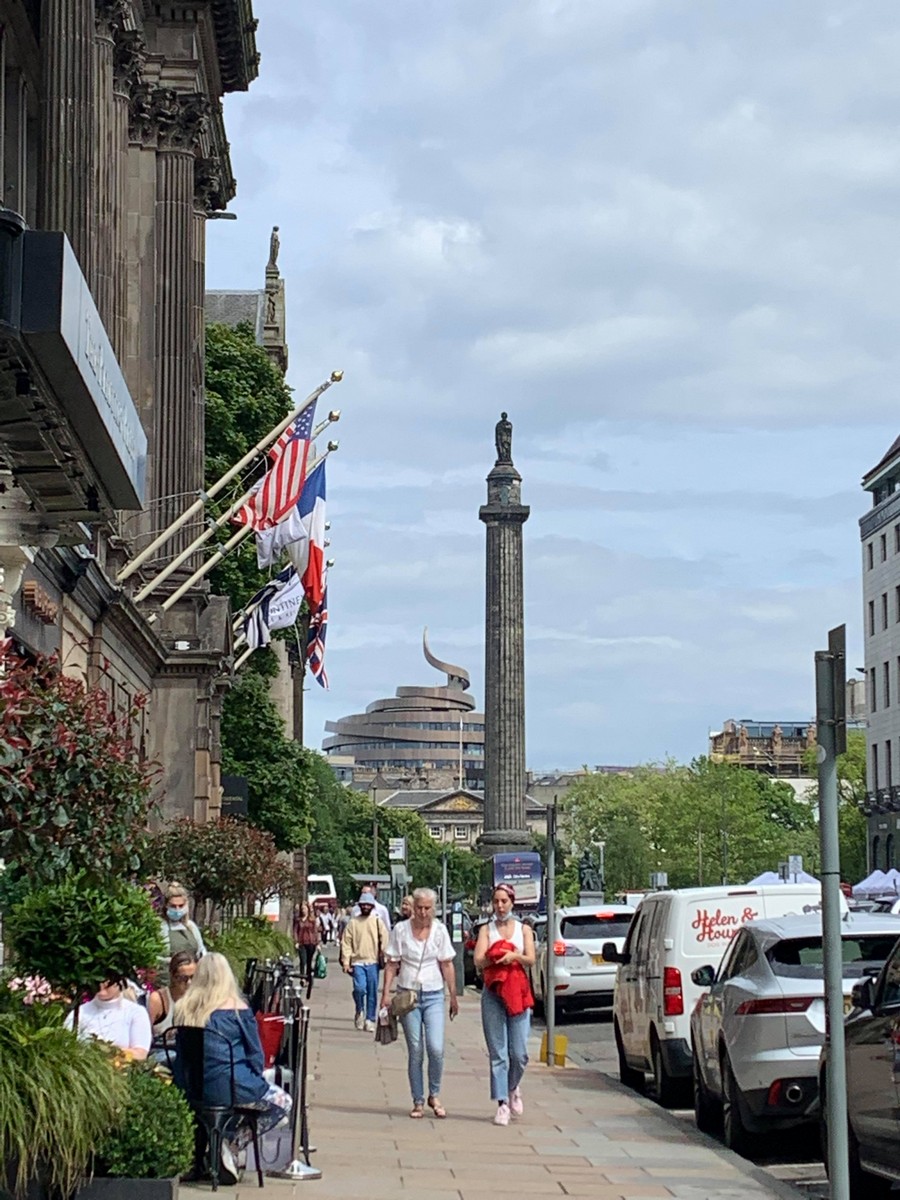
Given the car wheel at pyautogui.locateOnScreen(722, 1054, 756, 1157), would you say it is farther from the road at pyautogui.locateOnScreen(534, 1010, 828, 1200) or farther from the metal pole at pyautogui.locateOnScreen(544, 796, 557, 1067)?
the metal pole at pyautogui.locateOnScreen(544, 796, 557, 1067)

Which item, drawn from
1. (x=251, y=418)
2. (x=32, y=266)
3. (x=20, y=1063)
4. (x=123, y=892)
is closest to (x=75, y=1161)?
(x=20, y=1063)

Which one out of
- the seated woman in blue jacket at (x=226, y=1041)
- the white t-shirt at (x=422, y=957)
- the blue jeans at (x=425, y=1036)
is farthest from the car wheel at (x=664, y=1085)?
the seated woman in blue jacket at (x=226, y=1041)

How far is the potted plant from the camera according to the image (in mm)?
10414

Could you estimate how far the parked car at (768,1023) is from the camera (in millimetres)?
15156

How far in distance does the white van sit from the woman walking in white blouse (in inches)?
128

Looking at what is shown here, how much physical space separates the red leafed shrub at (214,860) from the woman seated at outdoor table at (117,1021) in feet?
57.4

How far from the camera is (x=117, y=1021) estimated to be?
13.3m

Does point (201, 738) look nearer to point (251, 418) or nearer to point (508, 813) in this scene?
point (251, 418)

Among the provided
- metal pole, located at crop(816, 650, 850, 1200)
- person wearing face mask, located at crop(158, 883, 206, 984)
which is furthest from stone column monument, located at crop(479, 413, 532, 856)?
metal pole, located at crop(816, 650, 850, 1200)

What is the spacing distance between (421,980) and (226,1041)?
5.24m

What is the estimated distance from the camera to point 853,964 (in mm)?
17172

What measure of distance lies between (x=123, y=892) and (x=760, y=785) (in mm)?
164662

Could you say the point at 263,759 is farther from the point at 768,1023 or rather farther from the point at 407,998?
the point at 768,1023

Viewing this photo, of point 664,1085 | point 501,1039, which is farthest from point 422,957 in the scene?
point 664,1085
